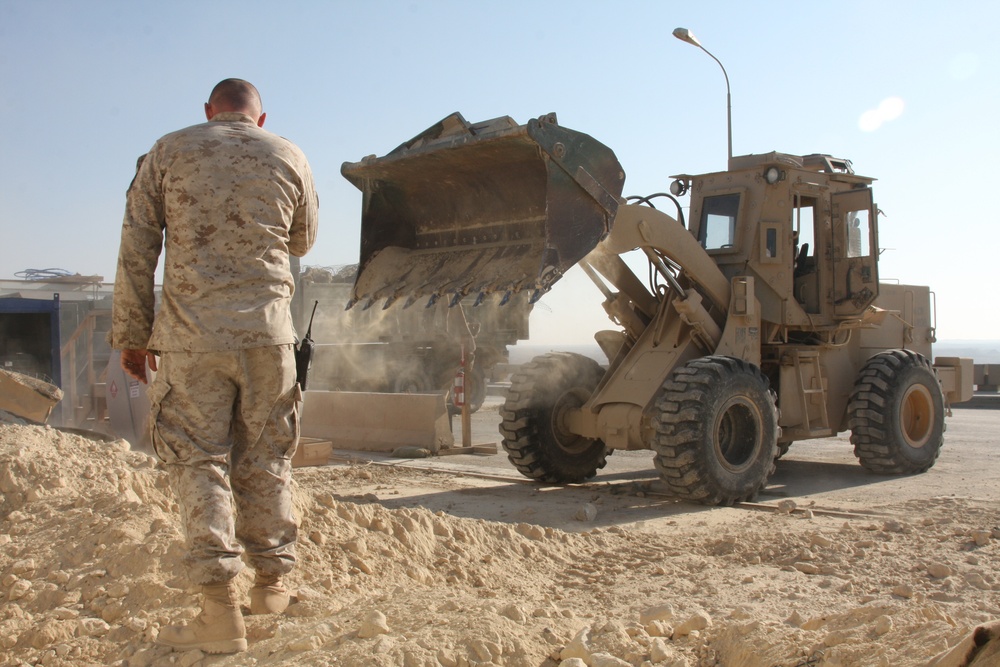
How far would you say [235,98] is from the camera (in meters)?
3.79

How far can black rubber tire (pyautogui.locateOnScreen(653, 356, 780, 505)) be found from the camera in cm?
741

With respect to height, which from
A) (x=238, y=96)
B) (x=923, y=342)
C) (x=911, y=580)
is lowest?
(x=911, y=580)

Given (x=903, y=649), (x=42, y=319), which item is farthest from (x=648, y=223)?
(x=42, y=319)

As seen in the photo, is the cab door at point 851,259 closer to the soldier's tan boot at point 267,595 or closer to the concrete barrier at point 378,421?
the concrete barrier at point 378,421

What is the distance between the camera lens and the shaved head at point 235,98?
3781 millimetres

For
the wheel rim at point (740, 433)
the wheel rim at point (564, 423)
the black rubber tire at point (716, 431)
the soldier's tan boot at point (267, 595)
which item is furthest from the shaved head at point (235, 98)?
the wheel rim at point (564, 423)

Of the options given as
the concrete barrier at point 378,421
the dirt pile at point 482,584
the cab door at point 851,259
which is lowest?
the dirt pile at point 482,584

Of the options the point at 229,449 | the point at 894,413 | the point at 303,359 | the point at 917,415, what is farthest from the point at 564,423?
the point at 229,449

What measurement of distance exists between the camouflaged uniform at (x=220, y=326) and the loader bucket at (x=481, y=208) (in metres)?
3.19

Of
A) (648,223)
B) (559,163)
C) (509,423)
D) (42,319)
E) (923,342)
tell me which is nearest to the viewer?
(559,163)

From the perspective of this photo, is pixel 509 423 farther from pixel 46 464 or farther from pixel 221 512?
pixel 221 512

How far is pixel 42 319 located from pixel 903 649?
42.1 feet

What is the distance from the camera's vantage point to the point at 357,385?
20359 millimetres

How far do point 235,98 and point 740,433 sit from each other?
5623mm
